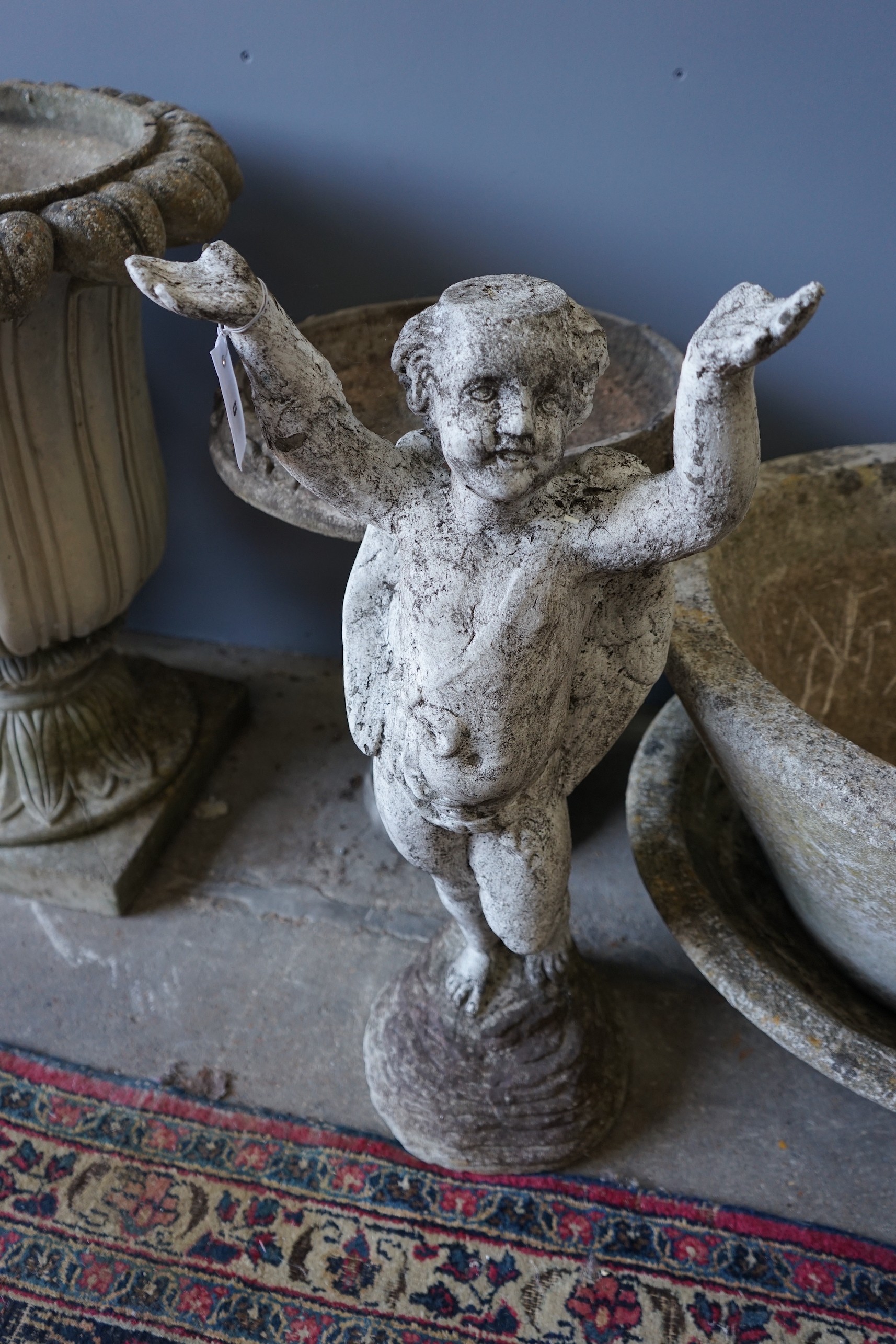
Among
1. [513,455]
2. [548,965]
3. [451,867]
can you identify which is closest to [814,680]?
[548,965]

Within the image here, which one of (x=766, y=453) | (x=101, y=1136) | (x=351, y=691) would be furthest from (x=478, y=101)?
(x=101, y=1136)

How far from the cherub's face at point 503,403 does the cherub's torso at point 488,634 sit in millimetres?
91

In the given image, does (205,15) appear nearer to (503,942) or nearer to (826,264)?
(826,264)

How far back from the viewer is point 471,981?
1.59 meters

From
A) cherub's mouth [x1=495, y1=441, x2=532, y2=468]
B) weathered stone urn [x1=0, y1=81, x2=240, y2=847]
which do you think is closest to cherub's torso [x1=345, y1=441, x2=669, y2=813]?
cherub's mouth [x1=495, y1=441, x2=532, y2=468]

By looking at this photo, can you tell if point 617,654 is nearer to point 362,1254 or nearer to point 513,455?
point 513,455

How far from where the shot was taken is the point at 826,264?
185cm

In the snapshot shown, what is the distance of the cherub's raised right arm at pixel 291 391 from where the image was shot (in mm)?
971

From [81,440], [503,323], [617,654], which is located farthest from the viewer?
[81,440]

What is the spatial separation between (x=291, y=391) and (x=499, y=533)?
26 centimetres

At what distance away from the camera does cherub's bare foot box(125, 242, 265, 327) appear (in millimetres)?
955

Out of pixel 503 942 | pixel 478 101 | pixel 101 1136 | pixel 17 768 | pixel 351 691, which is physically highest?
pixel 478 101

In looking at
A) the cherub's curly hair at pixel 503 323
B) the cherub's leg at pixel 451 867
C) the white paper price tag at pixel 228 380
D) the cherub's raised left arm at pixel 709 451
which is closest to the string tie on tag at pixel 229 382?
the white paper price tag at pixel 228 380

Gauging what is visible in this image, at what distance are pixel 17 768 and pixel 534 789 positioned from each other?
1.16m
